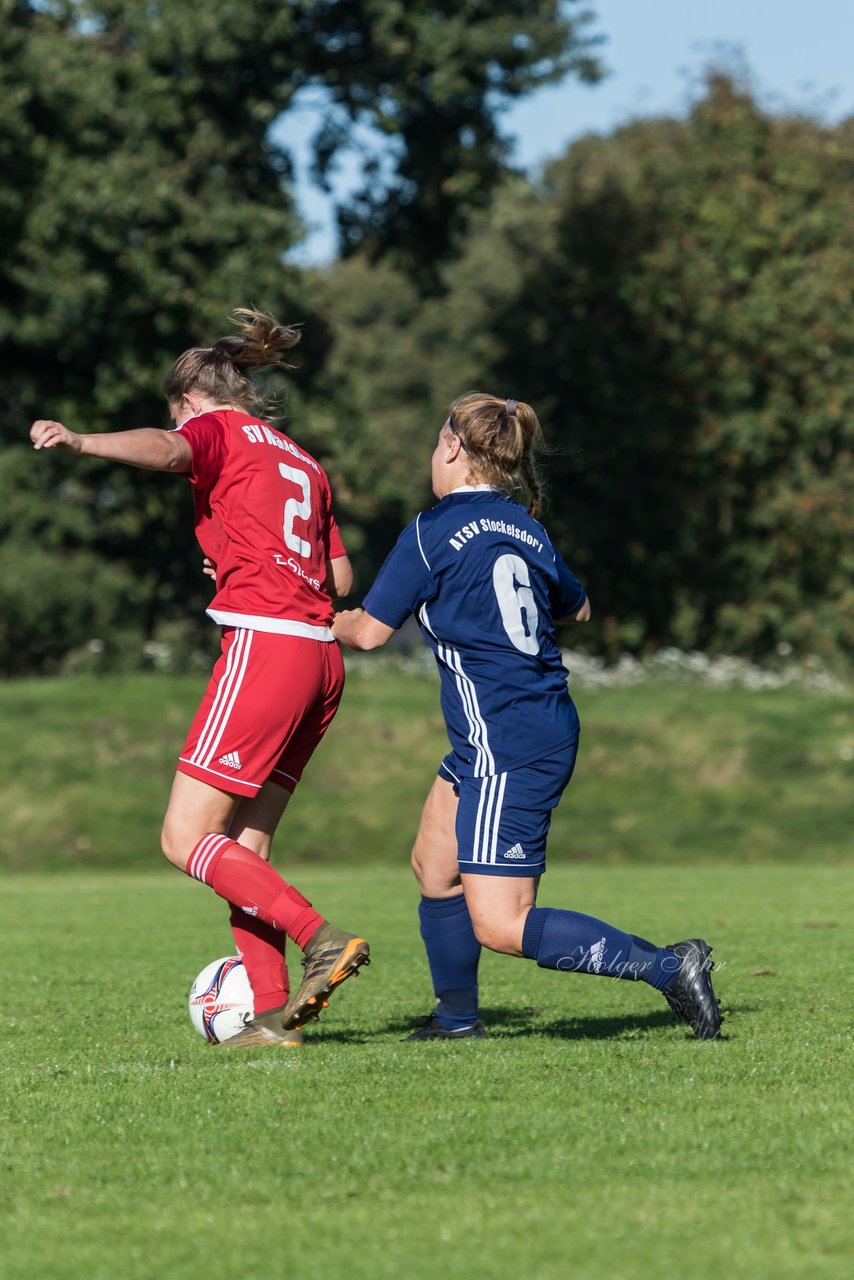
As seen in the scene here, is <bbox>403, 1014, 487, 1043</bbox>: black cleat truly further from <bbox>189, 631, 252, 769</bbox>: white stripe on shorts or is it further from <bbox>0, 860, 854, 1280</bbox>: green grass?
<bbox>189, 631, 252, 769</bbox>: white stripe on shorts

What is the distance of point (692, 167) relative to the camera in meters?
32.3

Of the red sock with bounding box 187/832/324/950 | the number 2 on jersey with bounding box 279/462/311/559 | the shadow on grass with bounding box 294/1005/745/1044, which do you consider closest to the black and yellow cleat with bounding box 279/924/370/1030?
the red sock with bounding box 187/832/324/950

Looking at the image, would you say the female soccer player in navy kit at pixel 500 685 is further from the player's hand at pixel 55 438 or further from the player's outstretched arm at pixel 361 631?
the player's hand at pixel 55 438

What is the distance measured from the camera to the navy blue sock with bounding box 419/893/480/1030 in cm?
588

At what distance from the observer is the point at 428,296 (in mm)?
28922

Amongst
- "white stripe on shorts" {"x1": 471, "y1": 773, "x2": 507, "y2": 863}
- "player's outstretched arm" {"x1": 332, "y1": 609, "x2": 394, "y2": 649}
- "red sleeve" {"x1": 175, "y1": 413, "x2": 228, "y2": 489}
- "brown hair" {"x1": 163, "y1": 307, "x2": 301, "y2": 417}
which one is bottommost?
"white stripe on shorts" {"x1": 471, "y1": 773, "x2": 507, "y2": 863}

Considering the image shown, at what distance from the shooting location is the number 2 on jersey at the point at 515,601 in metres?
5.49

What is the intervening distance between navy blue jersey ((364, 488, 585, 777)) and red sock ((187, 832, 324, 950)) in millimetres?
742

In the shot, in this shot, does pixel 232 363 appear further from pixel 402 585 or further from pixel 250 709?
pixel 250 709

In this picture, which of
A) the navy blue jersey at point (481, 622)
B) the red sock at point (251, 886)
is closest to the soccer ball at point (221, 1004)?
the red sock at point (251, 886)

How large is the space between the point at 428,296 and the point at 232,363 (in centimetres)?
2344

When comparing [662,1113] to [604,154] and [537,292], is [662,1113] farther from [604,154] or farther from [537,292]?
[604,154]

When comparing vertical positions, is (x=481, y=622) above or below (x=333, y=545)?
below

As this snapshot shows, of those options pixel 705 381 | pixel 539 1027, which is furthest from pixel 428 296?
pixel 539 1027
